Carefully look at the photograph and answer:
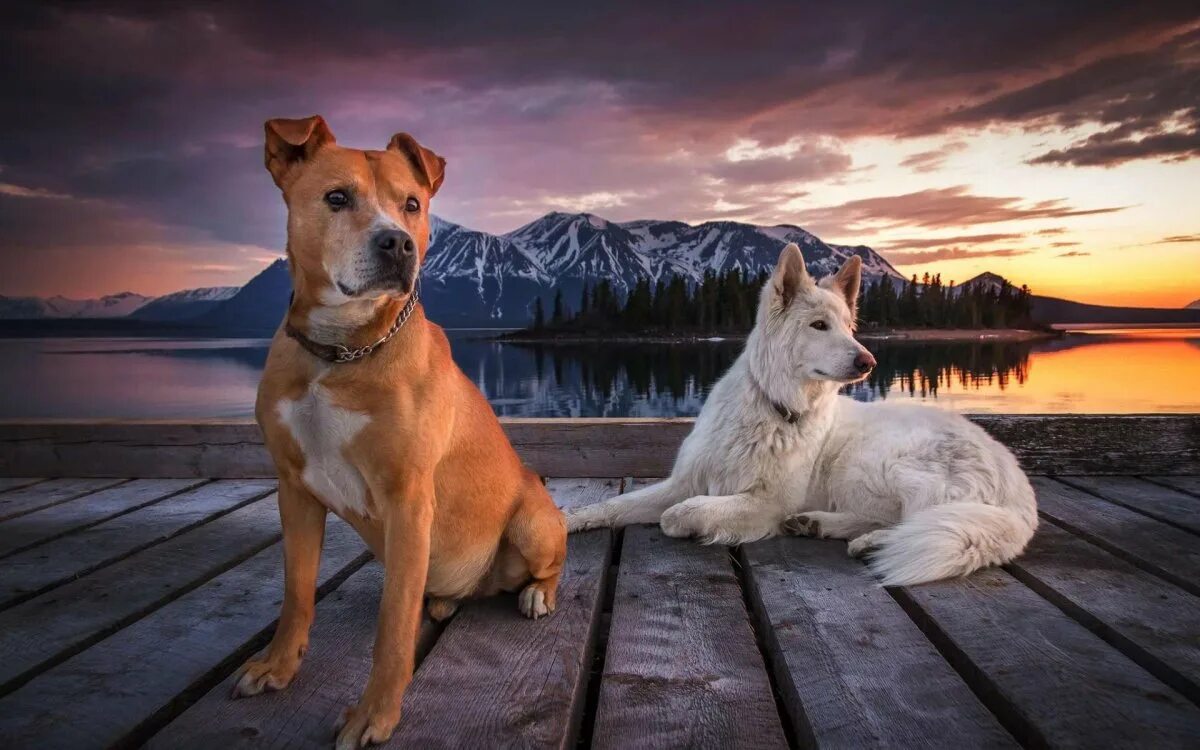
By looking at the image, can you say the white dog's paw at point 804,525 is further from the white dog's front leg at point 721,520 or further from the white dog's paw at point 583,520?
the white dog's paw at point 583,520

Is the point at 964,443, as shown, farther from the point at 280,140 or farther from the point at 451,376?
the point at 280,140

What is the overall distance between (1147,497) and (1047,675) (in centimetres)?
277

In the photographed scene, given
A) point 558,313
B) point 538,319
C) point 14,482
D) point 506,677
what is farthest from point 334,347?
point 538,319

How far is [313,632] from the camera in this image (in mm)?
2330

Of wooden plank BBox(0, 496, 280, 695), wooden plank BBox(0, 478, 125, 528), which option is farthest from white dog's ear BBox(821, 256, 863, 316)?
wooden plank BBox(0, 478, 125, 528)

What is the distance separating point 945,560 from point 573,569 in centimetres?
148

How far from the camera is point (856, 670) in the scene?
6.60 feet

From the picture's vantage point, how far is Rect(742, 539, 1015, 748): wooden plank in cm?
172

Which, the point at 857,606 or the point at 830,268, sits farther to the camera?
the point at 830,268

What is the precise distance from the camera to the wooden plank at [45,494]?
156 inches

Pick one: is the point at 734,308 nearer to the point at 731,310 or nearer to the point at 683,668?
the point at 731,310

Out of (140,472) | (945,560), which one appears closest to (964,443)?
(945,560)

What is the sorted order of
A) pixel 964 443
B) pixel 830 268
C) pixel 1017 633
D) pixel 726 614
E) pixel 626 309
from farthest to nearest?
1. pixel 626 309
2. pixel 830 268
3. pixel 964 443
4. pixel 726 614
5. pixel 1017 633

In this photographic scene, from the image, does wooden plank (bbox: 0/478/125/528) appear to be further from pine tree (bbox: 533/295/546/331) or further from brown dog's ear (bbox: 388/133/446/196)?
pine tree (bbox: 533/295/546/331)
